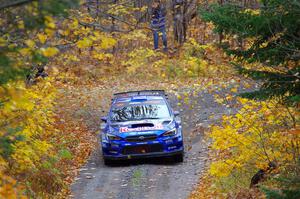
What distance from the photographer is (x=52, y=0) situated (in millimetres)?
4215

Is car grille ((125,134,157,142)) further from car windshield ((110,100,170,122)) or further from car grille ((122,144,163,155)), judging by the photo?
car windshield ((110,100,170,122))

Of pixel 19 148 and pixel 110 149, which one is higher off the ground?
pixel 19 148

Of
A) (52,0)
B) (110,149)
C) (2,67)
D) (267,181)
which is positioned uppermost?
(52,0)

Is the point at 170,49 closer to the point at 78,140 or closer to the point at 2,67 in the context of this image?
the point at 78,140

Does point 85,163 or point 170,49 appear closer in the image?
point 85,163

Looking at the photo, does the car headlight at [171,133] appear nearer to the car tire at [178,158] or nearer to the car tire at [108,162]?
the car tire at [178,158]

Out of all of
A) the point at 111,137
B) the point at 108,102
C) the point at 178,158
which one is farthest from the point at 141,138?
the point at 108,102

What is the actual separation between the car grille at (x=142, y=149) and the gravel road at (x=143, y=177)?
17.5 inches

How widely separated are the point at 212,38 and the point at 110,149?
22832 millimetres

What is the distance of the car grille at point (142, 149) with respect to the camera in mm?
13375

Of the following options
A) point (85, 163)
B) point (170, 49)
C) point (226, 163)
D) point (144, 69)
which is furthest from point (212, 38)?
point (226, 163)

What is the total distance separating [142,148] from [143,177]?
92 centimetres

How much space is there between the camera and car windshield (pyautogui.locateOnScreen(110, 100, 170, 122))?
1393 cm

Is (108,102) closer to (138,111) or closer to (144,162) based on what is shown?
(138,111)
